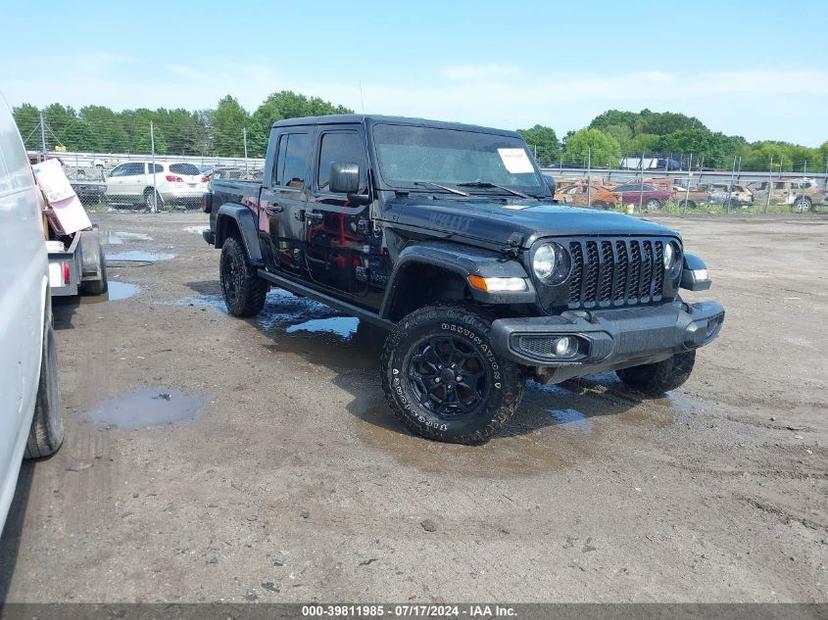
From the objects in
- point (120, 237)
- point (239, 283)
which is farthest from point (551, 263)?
point (120, 237)

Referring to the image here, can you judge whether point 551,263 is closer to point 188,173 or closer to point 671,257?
point 671,257

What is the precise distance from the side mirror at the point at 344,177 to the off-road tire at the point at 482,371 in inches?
43.3

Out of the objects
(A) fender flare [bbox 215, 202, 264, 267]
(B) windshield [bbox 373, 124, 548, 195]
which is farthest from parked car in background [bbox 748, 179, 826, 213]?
(A) fender flare [bbox 215, 202, 264, 267]

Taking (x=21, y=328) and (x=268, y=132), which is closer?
(x=21, y=328)

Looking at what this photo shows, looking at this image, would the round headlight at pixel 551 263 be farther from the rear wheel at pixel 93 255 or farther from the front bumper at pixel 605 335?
the rear wheel at pixel 93 255

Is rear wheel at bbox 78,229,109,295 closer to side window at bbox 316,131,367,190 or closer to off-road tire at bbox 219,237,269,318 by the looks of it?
off-road tire at bbox 219,237,269,318

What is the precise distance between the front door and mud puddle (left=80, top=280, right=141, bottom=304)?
3.66 m

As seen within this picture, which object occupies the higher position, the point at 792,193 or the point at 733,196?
the point at 792,193

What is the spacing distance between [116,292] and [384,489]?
623 centimetres

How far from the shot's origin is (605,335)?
3691mm

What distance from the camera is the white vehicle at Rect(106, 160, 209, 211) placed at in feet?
66.2

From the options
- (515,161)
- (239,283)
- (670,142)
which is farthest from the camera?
(670,142)

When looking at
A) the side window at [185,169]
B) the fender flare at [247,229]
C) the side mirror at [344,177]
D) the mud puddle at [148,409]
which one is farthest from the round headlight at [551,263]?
the side window at [185,169]

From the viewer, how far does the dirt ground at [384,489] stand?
277 centimetres
